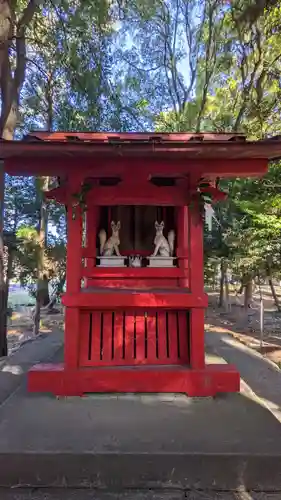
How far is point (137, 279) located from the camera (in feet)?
17.6

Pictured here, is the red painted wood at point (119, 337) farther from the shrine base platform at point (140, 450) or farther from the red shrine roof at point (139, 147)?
the red shrine roof at point (139, 147)

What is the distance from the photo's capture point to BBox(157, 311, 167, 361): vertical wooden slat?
5023 mm

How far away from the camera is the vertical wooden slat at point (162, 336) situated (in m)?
5.02

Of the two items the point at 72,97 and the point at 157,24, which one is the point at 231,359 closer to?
the point at 72,97

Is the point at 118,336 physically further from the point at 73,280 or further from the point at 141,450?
the point at 141,450

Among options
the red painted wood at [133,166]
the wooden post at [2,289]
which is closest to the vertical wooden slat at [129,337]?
the red painted wood at [133,166]

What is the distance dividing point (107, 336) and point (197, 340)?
1.15 metres

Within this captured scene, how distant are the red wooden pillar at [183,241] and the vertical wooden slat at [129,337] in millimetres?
854

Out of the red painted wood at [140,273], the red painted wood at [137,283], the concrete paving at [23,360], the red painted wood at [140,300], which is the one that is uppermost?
the red painted wood at [140,273]

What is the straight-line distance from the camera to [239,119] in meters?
13.1

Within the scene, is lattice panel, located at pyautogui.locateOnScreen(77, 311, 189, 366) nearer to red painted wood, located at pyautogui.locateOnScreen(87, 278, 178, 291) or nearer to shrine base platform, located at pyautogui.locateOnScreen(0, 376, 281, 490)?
red painted wood, located at pyautogui.locateOnScreen(87, 278, 178, 291)

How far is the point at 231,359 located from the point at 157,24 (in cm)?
1334

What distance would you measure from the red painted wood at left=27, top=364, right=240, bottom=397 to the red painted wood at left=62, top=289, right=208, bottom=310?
2.49ft

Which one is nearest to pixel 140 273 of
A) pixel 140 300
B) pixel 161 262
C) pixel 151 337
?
pixel 161 262
